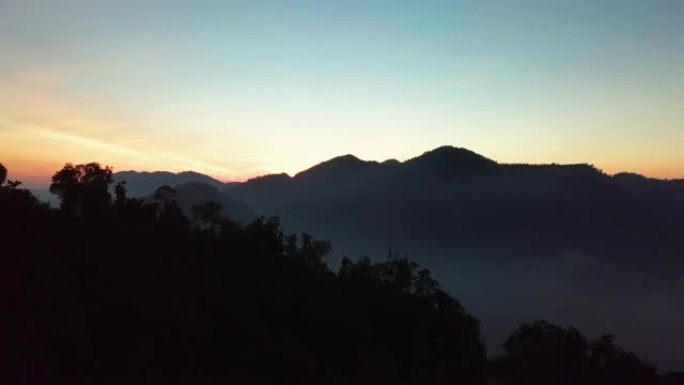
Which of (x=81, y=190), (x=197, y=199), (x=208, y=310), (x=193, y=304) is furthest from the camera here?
(x=197, y=199)

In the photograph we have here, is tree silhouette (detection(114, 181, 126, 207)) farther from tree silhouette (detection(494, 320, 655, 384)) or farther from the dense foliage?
tree silhouette (detection(494, 320, 655, 384))

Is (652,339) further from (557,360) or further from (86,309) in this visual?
(86,309)

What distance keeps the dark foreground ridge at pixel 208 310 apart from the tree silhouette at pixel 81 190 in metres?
0.07

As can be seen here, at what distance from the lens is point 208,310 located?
3120cm

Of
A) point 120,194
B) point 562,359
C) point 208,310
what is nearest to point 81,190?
point 120,194

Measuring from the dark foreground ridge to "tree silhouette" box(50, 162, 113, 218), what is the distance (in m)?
0.07

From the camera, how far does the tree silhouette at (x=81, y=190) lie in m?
35.9

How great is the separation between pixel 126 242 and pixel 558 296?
181 m

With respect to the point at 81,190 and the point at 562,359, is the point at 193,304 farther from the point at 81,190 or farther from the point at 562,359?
the point at 562,359

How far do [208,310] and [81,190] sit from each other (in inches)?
414

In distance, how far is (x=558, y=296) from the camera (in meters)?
198

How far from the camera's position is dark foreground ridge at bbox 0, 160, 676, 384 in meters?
25.2

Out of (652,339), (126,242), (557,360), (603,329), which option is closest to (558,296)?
(603,329)

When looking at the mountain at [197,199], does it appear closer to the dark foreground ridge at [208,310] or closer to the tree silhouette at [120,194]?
the tree silhouette at [120,194]
